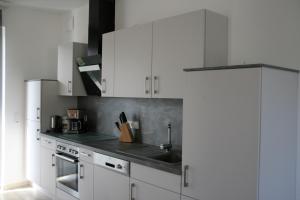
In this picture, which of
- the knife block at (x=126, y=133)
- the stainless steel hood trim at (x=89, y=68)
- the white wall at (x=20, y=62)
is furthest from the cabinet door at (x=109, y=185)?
the white wall at (x=20, y=62)

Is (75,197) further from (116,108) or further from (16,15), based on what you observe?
(16,15)

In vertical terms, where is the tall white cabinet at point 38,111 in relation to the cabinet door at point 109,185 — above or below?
above

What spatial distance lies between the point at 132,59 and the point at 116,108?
991 mm

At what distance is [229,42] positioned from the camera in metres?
2.53

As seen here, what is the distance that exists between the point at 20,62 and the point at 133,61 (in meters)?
2.41

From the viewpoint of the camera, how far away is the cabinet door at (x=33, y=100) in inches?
163

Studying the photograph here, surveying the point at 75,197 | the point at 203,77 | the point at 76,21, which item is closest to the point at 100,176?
the point at 75,197

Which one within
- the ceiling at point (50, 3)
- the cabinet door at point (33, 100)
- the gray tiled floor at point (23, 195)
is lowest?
the gray tiled floor at point (23, 195)

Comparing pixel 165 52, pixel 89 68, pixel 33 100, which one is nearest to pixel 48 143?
pixel 33 100

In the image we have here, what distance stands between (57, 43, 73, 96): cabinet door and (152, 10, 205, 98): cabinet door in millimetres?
1624

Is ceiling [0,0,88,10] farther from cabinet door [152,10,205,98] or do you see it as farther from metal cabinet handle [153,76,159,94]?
metal cabinet handle [153,76,159,94]

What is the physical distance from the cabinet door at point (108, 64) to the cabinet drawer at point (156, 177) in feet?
3.31

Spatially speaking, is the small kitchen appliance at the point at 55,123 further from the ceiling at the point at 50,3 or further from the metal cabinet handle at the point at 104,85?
the ceiling at the point at 50,3

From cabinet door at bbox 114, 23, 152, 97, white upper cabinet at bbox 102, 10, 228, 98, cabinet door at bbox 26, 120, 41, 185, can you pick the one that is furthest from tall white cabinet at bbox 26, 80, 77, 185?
cabinet door at bbox 114, 23, 152, 97
